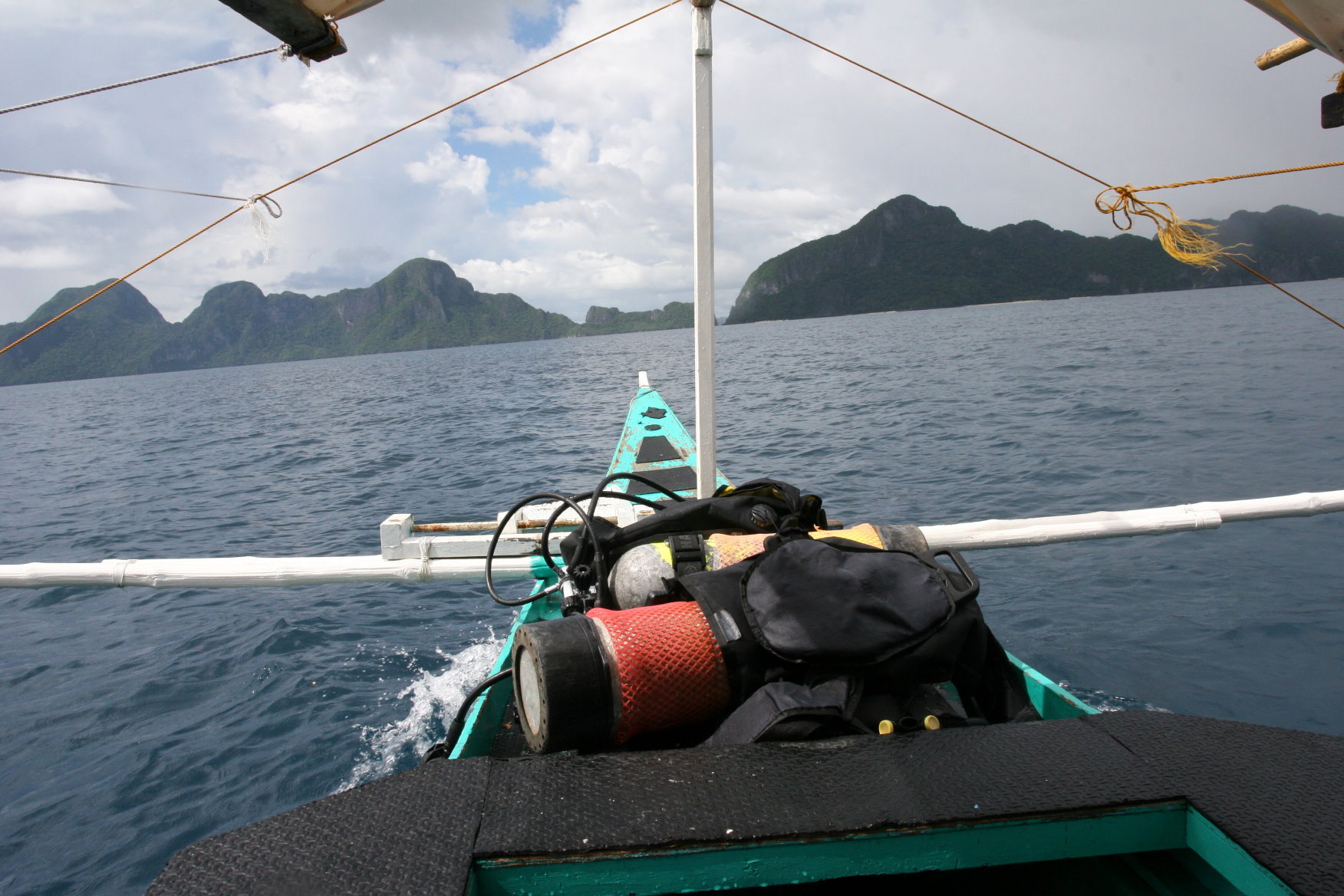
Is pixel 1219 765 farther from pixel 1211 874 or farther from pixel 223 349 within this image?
pixel 223 349

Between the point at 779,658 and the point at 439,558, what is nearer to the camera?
the point at 779,658

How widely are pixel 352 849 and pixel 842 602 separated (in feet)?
4.18

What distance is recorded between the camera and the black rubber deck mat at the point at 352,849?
1.29 m

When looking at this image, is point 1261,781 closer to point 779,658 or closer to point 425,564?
point 779,658

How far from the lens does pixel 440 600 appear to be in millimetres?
7047

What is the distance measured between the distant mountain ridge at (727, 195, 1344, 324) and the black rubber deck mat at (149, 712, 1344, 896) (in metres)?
71.4

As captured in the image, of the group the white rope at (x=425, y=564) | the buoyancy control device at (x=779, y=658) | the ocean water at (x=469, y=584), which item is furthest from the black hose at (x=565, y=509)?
the ocean water at (x=469, y=584)

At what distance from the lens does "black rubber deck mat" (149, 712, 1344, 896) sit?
1336 millimetres

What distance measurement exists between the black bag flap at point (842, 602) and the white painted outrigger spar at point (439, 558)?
2.00m

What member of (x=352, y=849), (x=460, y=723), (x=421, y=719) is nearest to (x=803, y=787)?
(x=352, y=849)

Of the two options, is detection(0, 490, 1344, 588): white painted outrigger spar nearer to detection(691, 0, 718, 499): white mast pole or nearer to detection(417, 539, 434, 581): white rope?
detection(417, 539, 434, 581): white rope

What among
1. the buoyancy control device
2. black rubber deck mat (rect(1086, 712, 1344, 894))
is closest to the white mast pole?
the buoyancy control device

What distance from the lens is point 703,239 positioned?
13.3 ft

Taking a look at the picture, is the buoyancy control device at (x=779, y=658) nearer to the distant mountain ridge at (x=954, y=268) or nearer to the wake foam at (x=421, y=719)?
the wake foam at (x=421, y=719)
